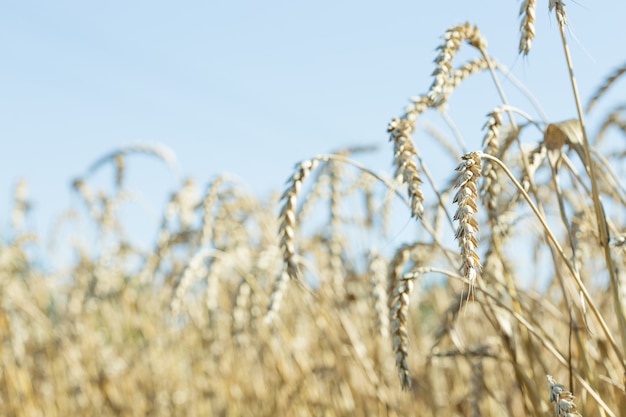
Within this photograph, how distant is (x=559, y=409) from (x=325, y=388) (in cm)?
189

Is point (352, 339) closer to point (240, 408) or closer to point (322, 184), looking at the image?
point (322, 184)

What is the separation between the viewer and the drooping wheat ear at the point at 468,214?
78cm

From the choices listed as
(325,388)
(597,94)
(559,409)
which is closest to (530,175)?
(597,94)

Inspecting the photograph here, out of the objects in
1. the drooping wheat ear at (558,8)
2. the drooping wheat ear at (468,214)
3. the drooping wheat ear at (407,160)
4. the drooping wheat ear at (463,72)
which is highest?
the drooping wheat ear at (463,72)

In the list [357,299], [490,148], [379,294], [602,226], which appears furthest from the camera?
[357,299]

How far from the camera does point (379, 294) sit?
66.4 inches

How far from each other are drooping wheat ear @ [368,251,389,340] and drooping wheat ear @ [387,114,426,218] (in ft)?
1.82

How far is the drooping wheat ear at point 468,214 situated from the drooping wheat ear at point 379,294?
0.78 meters

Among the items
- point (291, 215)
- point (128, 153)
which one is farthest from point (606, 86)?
point (128, 153)

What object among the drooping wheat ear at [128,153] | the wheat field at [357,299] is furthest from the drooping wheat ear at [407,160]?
the drooping wheat ear at [128,153]

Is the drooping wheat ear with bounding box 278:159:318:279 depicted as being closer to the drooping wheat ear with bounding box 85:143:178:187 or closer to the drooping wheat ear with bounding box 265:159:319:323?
the drooping wheat ear with bounding box 265:159:319:323

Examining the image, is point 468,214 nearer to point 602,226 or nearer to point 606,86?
point 602,226

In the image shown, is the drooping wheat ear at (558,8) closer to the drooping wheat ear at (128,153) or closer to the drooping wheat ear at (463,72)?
the drooping wheat ear at (463,72)

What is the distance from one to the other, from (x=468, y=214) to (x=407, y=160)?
1.03 ft
